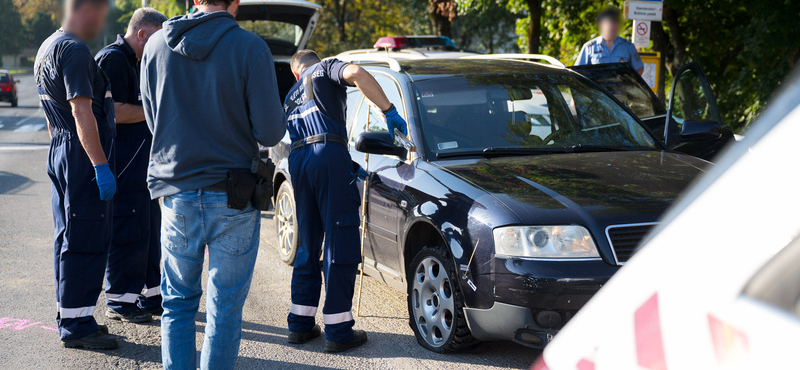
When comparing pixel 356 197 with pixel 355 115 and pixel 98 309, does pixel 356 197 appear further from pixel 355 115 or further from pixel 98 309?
pixel 98 309

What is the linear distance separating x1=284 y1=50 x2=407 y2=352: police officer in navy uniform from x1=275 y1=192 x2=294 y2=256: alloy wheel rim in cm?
157

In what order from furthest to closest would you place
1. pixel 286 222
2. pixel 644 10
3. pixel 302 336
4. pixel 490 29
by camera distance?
1. pixel 490 29
2. pixel 644 10
3. pixel 286 222
4. pixel 302 336

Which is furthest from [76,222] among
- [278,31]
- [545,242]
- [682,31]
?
[682,31]

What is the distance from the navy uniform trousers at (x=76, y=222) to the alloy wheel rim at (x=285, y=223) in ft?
5.91

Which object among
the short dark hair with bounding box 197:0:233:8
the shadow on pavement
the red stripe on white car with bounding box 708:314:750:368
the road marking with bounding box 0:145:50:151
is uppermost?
the short dark hair with bounding box 197:0:233:8

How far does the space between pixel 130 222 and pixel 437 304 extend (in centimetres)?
200

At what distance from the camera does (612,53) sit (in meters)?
8.08

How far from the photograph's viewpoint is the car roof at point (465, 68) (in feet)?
16.0

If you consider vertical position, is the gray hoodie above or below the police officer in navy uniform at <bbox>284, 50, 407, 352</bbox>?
above

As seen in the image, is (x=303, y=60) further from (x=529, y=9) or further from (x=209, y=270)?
(x=529, y=9)

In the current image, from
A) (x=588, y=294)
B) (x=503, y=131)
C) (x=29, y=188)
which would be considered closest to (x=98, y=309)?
(x=503, y=131)

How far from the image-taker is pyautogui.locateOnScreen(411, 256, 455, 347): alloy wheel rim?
3787 mm

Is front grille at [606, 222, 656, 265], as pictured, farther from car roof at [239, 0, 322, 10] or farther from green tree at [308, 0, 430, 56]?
green tree at [308, 0, 430, 56]

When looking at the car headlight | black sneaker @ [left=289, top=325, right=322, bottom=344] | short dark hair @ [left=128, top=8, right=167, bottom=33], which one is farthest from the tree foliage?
the car headlight
